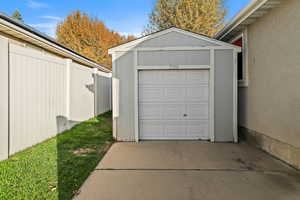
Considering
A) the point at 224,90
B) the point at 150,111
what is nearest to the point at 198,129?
the point at 224,90

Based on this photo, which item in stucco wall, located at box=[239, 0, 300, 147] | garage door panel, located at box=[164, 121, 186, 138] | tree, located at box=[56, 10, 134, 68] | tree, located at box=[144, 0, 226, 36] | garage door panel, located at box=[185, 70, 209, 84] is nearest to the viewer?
stucco wall, located at box=[239, 0, 300, 147]

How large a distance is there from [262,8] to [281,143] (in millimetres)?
3181

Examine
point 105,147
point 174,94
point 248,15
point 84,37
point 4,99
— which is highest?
point 84,37

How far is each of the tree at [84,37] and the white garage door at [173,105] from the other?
16106 mm

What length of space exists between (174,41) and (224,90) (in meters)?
2.10

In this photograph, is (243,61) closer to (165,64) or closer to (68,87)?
(165,64)

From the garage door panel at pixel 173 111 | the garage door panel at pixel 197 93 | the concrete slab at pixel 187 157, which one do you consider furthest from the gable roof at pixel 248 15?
the concrete slab at pixel 187 157

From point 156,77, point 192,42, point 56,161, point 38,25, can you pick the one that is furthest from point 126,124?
point 38,25

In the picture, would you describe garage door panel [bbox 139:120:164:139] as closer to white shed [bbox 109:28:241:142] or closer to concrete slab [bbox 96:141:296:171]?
white shed [bbox 109:28:241:142]

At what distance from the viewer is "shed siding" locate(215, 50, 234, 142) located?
19.4 ft

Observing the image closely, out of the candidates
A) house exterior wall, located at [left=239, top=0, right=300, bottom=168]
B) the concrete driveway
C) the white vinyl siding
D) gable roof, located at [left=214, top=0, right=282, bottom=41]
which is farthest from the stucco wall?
the white vinyl siding

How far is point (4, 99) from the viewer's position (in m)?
4.07

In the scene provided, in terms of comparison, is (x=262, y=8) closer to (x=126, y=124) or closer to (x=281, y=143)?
(x=281, y=143)

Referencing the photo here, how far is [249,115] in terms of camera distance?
5855 millimetres
